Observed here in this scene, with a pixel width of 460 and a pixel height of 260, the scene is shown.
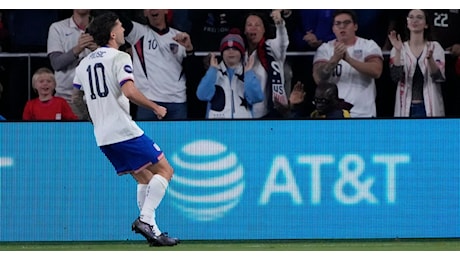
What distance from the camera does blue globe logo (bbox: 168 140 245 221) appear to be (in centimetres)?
1330

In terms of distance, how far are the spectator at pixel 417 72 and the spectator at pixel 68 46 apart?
11.3 feet

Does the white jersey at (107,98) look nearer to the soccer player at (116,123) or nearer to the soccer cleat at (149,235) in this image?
the soccer player at (116,123)

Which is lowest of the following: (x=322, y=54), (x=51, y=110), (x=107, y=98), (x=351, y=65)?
(x=51, y=110)

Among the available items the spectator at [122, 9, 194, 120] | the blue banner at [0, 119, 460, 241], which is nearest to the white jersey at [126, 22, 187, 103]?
the spectator at [122, 9, 194, 120]

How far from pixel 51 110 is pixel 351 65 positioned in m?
3.36

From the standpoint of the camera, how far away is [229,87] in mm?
14312

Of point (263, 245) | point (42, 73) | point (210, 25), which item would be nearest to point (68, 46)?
point (42, 73)

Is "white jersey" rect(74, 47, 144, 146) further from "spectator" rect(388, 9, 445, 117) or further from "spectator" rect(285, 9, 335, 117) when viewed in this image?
"spectator" rect(388, 9, 445, 117)

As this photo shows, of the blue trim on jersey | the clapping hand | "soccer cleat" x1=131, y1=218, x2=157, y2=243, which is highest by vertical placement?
the clapping hand

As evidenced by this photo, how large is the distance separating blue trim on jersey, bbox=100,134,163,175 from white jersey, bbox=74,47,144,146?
0.19 ft

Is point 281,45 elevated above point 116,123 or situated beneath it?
elevated above

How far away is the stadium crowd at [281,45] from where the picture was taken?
47.5 ft

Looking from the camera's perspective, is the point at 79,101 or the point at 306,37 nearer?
the point at 79,101

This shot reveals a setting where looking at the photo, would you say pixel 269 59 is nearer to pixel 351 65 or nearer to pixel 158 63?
pixel 351 65
